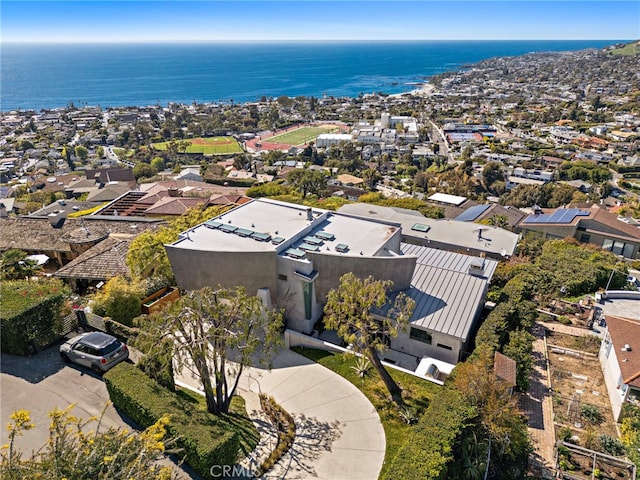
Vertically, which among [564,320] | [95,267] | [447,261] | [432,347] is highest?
[95,267]

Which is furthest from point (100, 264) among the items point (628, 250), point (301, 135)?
point (301, 135)

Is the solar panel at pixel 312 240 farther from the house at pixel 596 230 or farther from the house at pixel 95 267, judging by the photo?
the house at pixel 596 230

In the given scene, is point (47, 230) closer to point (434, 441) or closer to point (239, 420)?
point (239, 420)

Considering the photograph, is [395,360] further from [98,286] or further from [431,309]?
[98,286]

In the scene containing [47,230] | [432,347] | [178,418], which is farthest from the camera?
[47,230]

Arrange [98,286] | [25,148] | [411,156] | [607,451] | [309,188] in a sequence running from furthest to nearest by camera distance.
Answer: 1. [25,148]
2. [411,156]
3. [309,188]
4. [98,286]
5. [607,451]

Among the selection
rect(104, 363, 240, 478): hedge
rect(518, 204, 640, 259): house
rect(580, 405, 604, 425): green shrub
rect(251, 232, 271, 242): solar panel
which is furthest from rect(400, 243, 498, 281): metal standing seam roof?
rect(518, 204, 640, 259): house

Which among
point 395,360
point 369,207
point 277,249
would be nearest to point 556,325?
point 395,360
